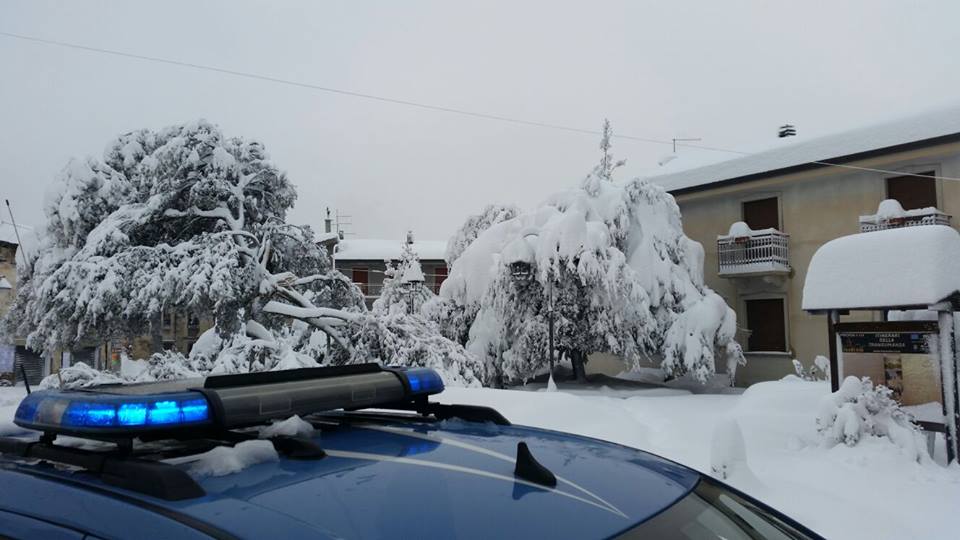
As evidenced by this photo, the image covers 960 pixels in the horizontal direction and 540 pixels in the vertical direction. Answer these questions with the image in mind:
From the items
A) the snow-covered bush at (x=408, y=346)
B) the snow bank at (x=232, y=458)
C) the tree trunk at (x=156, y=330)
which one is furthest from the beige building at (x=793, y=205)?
the snow bank at (x=232, y=458)

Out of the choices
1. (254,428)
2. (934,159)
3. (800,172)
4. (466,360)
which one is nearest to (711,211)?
(800,172)

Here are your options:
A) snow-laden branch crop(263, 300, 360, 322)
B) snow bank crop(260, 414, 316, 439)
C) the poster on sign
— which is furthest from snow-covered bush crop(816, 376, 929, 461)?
snow-laden branch crop(263, 300, 360, 322)

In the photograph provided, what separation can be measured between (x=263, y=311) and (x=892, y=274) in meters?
12.3

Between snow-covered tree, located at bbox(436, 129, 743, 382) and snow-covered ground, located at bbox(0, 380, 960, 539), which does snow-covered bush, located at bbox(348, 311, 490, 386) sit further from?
snow-covered tree, located at bbox(436, 129, 743, 382)

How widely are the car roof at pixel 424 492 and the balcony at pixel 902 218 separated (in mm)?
17813

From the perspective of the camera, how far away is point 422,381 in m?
2.31

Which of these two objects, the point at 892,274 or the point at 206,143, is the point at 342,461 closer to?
the point at 892,274

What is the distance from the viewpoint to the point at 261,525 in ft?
3.96

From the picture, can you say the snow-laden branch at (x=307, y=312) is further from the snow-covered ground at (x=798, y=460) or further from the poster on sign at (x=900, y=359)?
the poster on sign at (x=900, y=359)

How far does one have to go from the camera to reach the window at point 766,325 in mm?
20438

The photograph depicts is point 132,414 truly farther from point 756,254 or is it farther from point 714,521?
point 756,254

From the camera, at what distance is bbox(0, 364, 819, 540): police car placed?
1.26 metres

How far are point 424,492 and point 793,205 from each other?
69.9ft

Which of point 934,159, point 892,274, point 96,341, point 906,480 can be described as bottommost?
point 906,480
